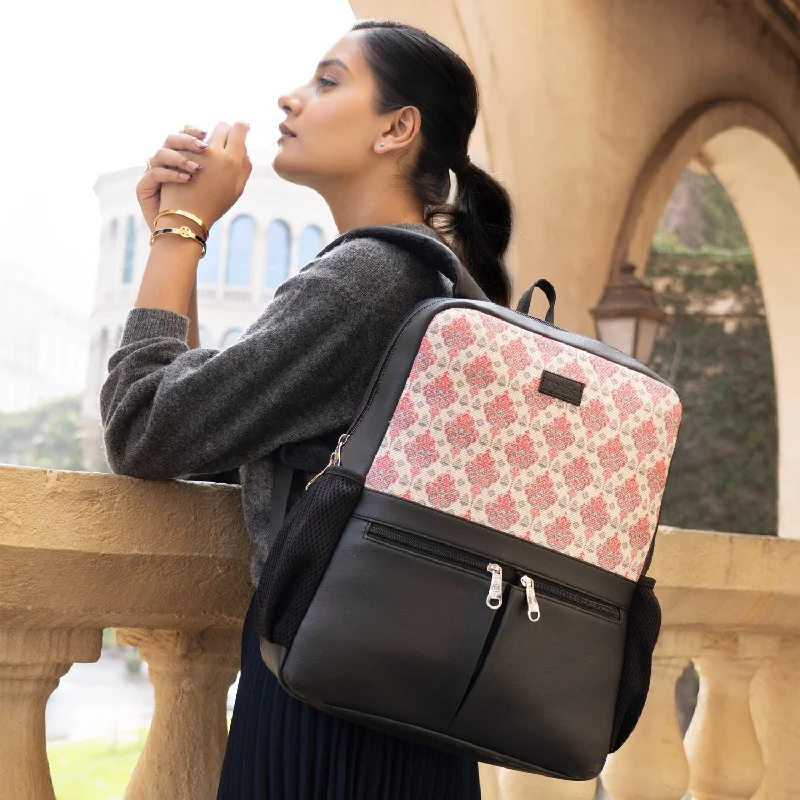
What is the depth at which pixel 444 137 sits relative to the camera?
1.45m

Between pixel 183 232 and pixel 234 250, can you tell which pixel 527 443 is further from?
pixel 234 250

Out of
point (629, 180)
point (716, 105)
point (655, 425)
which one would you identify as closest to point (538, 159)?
point (629, 180)

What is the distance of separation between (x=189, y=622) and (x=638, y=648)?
55 centimetres

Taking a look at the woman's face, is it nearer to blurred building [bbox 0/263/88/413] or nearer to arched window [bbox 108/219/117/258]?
arched window [bbox 108/219/117/258]

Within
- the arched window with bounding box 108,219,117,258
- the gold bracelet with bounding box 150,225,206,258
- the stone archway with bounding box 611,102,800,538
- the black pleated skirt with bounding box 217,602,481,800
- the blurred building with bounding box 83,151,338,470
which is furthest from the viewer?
the arched window with bounding box 108,219,117,258

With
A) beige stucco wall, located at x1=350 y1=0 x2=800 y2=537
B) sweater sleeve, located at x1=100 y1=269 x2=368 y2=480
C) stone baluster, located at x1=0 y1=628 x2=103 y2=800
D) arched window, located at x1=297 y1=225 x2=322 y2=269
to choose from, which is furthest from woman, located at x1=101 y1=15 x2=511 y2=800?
arched window, located at x1=297 y1=225 x2=322 y2=269

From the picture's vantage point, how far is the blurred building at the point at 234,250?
36344mm

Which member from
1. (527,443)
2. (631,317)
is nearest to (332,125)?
(527,443)

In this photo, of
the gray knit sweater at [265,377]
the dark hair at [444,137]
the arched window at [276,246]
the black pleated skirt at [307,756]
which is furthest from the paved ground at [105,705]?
the gray knit sweater at [265,377]

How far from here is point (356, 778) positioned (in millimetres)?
1155

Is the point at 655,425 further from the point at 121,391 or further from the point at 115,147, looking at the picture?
the point at 115,147

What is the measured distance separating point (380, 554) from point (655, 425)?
0.37 metres

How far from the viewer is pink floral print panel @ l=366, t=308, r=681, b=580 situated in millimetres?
1066

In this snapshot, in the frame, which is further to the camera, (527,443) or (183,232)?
(183,232)
